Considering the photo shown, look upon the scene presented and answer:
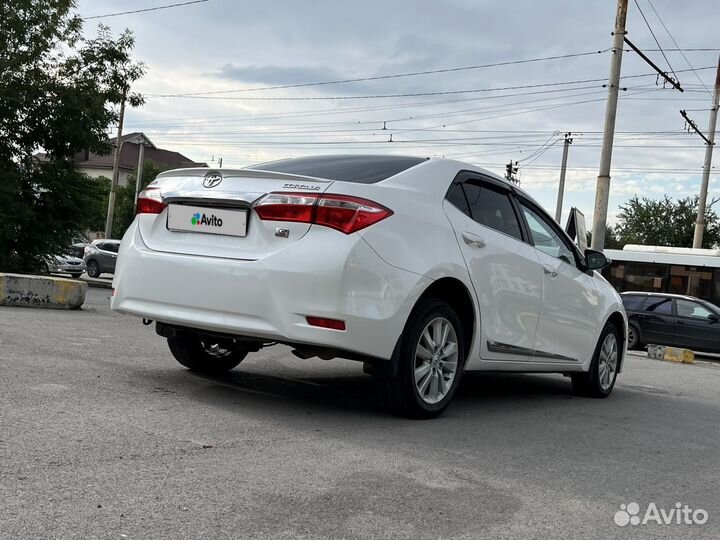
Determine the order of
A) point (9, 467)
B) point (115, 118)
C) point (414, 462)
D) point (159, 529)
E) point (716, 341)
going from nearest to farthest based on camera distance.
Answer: point (159, 529)
point (9, 467)
point (414, 462)
point (716, 341)
point (115, 118)

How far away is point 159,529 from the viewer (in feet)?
9.11

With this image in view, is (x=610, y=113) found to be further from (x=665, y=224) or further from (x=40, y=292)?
(x=665, y=224)

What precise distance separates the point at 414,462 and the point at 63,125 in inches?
754

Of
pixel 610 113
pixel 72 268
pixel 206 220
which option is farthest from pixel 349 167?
pixel 72 268

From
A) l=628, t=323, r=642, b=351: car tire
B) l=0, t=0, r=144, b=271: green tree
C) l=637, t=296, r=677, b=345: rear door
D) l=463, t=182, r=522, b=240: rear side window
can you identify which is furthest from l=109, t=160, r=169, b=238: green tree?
l=463, t=182, r=522, b=240: rear side window

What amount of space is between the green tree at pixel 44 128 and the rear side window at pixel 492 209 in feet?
55.0

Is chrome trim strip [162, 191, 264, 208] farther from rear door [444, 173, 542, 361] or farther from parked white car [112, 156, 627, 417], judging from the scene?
rear door [444, 173, 542, 361]

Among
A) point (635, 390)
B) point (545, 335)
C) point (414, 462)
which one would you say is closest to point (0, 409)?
point (414, 462)

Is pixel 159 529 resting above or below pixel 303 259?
below

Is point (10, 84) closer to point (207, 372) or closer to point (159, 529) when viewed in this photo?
point (207, 372)

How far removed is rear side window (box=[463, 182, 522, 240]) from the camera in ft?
18.4

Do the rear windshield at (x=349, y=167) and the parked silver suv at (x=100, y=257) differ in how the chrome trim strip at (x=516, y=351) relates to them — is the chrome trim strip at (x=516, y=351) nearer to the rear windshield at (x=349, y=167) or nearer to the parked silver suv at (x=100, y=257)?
the rear windshield at (x=349, y=167)

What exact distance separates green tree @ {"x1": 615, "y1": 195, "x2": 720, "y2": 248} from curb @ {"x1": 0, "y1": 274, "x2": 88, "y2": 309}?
48.4m

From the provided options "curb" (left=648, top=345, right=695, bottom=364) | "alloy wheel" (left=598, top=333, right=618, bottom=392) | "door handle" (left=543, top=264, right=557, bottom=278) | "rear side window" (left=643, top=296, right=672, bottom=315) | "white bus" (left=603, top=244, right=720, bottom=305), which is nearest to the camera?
"door handle" (left=543, top=264, right=557, bottom=278)
